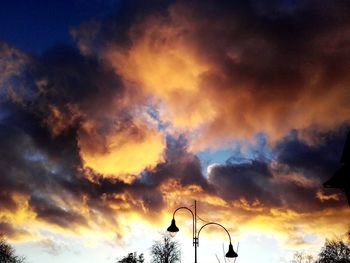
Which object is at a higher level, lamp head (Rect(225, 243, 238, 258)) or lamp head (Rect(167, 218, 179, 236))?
lamp head (Rect(167, 218, 179, 236))

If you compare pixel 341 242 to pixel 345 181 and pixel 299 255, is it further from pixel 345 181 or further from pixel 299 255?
pixel 345 181

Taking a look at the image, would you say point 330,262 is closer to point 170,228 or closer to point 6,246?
point 170,228

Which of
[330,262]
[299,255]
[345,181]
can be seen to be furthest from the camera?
[299,255]

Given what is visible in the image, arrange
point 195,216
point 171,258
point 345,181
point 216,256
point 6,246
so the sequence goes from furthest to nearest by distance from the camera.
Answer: point 6,246, point 171,258, point 195,216, point 345,181, point 216,256

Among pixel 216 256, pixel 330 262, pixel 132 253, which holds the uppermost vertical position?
pixel 132 253

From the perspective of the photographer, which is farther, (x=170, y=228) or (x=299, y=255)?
(x=299, y=255)

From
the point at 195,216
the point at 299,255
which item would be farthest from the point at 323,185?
the point at 299,255

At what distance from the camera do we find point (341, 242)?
70.4m

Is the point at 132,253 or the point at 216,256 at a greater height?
the point at 132,253

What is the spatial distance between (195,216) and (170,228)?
244cm

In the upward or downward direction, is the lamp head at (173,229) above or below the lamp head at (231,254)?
above

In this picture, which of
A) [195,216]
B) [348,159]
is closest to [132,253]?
[195,216]

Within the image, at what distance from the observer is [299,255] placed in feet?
271

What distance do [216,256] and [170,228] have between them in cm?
467
